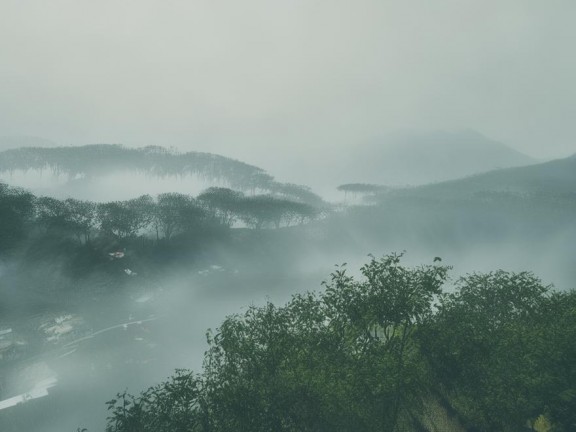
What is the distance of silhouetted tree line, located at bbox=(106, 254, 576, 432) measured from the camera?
28.5m

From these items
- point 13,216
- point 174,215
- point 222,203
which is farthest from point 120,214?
point 222,203

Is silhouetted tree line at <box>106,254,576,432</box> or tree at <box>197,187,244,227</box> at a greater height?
tree at <box>197,187,244,227</box>

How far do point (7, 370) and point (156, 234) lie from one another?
99385mm

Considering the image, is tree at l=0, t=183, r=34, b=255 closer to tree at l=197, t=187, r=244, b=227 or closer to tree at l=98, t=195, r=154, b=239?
tree at l=98, t=195, r=154, b=239

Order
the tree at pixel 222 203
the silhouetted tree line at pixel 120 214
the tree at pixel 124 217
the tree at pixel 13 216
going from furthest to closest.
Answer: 1. the tree at pixel 222 203
2. the tree at pixel 124 217
3. the silhouetted tree line at pixel 120 214
4. the tree at pixel 13 216

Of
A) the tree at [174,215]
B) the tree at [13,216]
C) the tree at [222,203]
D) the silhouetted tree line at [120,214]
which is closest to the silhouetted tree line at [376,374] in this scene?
the tree at [13,216]

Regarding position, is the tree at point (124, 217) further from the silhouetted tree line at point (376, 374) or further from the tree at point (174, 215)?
the silhouetted tree line at point (376, 374)

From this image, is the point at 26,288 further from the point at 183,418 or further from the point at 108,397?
the point at 183,418

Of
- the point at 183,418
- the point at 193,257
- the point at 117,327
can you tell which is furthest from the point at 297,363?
the point at 193,257

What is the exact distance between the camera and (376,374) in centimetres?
2984

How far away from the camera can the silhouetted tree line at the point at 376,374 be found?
93.6 feet

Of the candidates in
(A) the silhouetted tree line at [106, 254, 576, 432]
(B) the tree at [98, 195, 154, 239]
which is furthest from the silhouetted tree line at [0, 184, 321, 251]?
(A) the silhouetted tree line at [106, 254, 576, 432]

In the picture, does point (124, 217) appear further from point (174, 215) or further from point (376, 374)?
point (376, 374)

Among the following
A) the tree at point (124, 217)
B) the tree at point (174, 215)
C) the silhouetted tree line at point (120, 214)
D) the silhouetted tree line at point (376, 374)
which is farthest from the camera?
the tree at point (174, 215)
